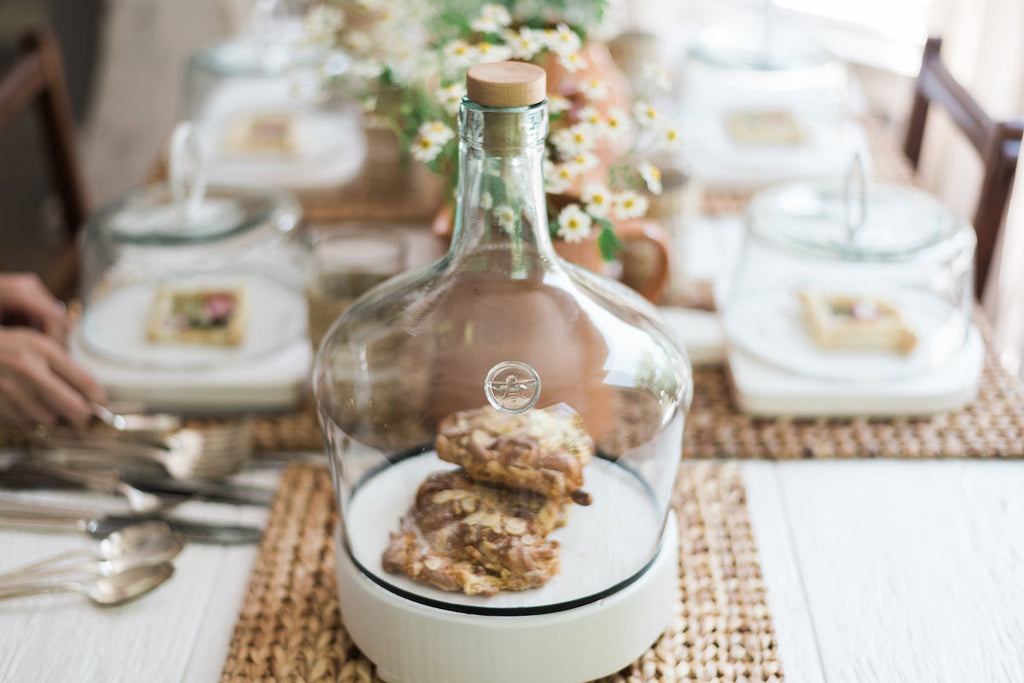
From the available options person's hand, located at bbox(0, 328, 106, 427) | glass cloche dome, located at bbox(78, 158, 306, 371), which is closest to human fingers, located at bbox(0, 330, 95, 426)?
person's hand, located at bbox(0, 328, 106, 427)

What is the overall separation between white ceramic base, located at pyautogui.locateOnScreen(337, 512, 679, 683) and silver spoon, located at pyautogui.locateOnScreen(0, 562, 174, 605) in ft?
0.67

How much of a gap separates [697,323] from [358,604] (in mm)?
607

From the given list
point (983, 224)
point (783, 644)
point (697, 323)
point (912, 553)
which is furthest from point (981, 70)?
point (783, 644)

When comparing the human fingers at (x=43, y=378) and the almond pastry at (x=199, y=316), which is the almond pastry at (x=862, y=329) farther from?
the human fingers at (x=43, y=378)

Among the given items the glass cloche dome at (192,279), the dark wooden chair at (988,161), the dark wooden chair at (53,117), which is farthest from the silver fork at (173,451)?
the dark wooden chair at (988,161)

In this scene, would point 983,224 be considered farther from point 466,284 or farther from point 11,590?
point 11,590

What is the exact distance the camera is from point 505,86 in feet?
2.25

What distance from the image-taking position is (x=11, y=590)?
0.90 m

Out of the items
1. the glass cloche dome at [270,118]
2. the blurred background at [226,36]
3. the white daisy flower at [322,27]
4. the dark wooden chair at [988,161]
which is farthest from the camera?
the blurred background at [226,36]

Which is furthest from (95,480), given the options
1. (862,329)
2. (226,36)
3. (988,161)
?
(226,36)

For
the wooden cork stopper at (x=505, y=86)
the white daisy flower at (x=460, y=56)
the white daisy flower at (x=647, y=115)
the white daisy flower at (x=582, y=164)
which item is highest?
the wooden cork stopper at (x=505, y=86)

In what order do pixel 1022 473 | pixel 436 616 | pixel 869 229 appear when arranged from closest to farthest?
pixel 436 616 < pixel 1022 473 < pixel 869 229

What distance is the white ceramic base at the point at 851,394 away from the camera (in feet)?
3.68

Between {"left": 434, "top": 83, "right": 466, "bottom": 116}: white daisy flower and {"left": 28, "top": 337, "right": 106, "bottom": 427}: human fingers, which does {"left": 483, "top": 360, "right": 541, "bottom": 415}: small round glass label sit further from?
{"left": 28, "top": 337, "right": 106, "bottom": 427}: human fingers
